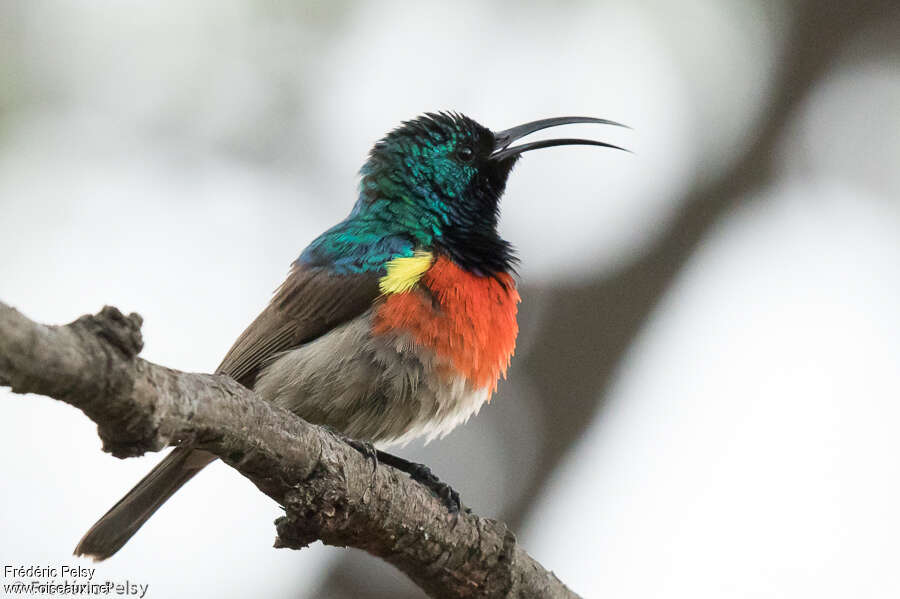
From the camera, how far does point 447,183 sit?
589 cm

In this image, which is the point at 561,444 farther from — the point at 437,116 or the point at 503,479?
the point at 437,116

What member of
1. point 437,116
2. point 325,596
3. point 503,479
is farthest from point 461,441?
point 437,116

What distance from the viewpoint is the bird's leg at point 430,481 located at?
4.23 m

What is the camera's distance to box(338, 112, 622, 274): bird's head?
18.2 feet

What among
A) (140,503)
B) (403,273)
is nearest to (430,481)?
(403,273)

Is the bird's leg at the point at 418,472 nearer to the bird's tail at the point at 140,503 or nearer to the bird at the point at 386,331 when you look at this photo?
the bird at the point at 386,331

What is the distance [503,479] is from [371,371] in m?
1.86

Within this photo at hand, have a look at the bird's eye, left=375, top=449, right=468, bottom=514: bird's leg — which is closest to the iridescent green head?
the bird's eye

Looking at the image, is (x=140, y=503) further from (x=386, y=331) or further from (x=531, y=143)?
(x=531, y=143)

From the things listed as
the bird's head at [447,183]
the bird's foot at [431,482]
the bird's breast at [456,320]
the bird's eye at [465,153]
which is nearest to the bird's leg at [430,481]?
the bird's foot at [431,482]

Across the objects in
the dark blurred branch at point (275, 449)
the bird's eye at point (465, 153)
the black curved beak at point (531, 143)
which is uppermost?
the black curved beak at point (531, 143)

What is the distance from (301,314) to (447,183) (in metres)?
1.23

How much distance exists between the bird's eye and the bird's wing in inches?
47.9

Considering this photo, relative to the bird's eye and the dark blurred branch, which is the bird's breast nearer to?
the dark blurred branch
